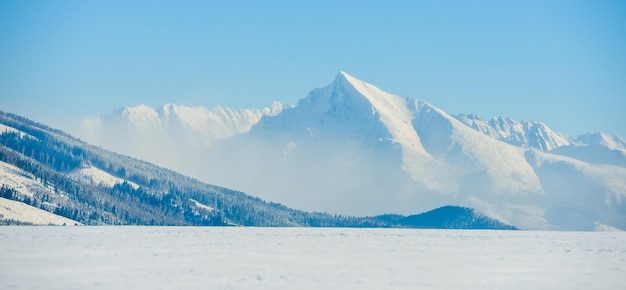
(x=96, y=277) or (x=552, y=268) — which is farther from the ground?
(x=552, y=268)

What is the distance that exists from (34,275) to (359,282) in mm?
34396

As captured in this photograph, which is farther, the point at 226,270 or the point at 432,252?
the point at 432,252

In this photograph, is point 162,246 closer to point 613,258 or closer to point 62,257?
point 62,257

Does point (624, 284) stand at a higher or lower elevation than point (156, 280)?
higher

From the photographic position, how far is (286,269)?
82062mm

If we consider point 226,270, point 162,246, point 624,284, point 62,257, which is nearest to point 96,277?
point 226,270

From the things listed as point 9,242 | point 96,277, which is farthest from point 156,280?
point 9,242

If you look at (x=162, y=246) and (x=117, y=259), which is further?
(x=162, y=246)

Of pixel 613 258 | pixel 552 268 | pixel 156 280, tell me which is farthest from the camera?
pixel 613 258

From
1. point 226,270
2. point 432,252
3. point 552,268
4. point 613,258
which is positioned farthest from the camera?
point 432,252

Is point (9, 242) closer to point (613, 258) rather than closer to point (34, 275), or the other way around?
point (34, 275)

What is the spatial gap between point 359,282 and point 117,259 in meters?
35.5

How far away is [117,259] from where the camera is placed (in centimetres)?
9112

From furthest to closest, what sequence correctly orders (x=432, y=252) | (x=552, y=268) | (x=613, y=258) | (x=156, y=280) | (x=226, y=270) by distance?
(x=432, y=252) → (x=613, y=258) → (x=552, y=268) → (x=226, y=270) → (x=156, y=280)
